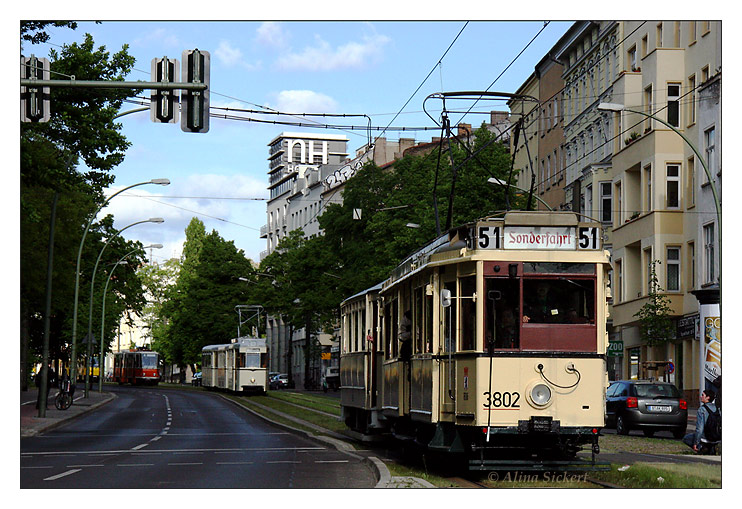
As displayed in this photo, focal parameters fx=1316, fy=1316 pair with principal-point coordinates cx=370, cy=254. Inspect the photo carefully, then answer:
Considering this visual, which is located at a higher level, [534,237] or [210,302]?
[210,302]

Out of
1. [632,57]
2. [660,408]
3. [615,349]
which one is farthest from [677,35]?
[660,408]

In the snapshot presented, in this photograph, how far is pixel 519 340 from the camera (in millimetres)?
17125

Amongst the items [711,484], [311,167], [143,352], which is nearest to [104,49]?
[711,484]

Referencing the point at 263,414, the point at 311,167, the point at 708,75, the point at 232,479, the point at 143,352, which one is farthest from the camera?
the point at 311,167

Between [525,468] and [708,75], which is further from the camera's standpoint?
[708,75]

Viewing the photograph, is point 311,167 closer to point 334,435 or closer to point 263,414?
point 263,414

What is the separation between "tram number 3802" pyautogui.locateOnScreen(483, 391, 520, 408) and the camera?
16.9m

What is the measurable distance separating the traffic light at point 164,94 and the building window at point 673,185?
34684 millimetres

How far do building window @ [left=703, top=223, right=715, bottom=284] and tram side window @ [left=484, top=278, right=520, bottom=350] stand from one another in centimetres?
3046

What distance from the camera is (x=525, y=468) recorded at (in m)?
16.3

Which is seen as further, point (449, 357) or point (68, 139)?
point (68, 139)

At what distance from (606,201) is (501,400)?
139 ft

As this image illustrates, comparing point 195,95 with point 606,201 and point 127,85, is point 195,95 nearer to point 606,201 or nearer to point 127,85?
point 127,85

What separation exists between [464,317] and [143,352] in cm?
8720
